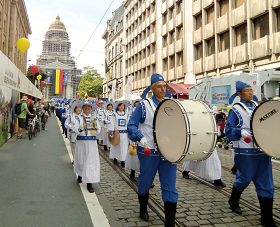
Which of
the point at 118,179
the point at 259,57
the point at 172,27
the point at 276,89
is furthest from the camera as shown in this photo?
the point at 172,27

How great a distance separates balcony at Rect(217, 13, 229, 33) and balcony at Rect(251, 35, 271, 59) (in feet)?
11.9

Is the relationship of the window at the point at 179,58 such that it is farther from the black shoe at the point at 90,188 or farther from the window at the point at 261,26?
the black shoe at the point at 90,188

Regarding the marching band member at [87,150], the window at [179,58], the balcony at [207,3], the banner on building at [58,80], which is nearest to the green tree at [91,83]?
the banner on building at [58,80]

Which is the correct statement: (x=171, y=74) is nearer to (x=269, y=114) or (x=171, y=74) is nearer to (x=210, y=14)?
(x=210, y=14)

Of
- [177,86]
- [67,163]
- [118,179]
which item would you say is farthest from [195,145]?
[177,86]

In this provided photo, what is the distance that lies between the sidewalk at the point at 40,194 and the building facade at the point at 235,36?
1462 centimetres

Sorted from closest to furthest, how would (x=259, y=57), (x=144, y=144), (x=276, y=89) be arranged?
1. (x=144, y=144)
2. (x=276, y=89)
3. (x=259, y=57)

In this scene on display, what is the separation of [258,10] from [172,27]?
14.1m

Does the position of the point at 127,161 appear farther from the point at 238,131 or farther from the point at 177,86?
the point at 177,86

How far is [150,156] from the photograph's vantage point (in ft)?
13.8

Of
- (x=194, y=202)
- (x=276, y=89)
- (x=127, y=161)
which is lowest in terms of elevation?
(x=194, y=202)

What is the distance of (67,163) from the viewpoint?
9.05 meters

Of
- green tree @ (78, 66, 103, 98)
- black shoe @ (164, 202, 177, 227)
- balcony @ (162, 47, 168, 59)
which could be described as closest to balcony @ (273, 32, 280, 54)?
black shoe @ (164, 202, 177, 227)

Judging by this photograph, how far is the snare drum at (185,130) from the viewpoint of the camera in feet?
11.5
